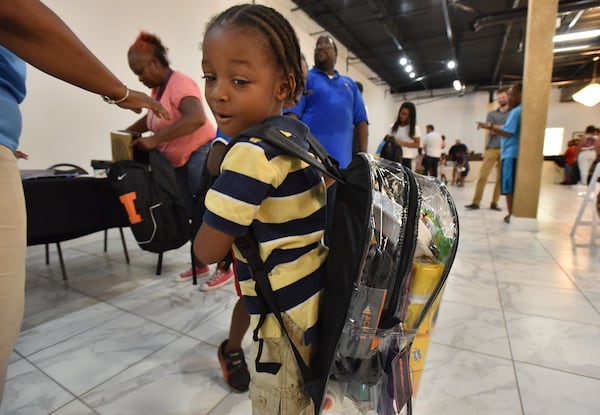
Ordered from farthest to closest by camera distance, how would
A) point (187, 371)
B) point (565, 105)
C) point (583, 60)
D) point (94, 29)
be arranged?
point (565, 105)
point (583, 60)
point (94, 29)
point (187, 371)

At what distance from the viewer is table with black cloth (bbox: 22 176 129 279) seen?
55.1 inches

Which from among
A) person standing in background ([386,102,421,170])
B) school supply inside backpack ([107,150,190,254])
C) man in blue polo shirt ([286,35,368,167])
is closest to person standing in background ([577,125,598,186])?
person standing in background ([386,102,421,170])

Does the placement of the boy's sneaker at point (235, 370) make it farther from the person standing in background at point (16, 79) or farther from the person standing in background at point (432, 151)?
the person standing in background at point (432, 151)

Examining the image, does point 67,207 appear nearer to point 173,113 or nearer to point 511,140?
point 173,113

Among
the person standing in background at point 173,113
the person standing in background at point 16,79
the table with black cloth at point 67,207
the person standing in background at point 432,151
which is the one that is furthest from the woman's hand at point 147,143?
the person standing in background at point 432,151

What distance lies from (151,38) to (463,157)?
953cm

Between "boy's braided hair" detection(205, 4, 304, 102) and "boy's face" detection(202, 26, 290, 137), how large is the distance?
0.04 feet

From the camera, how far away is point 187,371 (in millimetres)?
1102

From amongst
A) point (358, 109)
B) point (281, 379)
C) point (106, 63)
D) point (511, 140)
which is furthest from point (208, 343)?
point (511, 140)

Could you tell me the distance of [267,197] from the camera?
52 cm

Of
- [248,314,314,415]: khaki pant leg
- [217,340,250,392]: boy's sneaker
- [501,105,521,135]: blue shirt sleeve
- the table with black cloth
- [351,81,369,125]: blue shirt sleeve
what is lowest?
[217,340,250,392]: boy's sneaker

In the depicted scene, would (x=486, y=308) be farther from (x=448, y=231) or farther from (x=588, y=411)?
(x=448, y=231)

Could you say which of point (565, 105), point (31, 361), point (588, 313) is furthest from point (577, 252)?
point (565, 105)

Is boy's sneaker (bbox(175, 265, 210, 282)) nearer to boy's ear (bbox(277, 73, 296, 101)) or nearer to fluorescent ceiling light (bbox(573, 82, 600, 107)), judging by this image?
boy's ear (bbox(277, 73, 296, 101))
